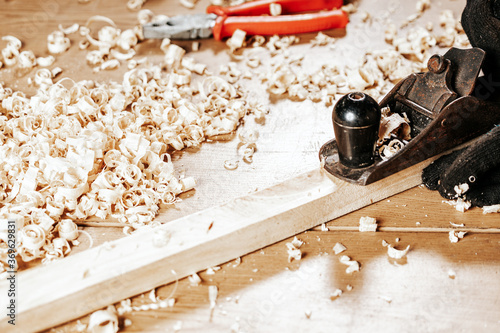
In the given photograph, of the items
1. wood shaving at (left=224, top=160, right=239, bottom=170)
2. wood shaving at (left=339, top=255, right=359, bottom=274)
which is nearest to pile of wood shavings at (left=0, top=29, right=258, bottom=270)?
wood shaving at (left=224, top=160, right=239, bottom=170)

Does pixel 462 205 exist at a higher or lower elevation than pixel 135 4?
lower

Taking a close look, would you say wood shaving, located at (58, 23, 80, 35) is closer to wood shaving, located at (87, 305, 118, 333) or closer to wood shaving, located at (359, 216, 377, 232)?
wood shaving, located at (87, 305, 118, 333)

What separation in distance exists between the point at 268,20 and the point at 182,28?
0.32 meters

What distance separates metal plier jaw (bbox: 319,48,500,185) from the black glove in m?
0.05

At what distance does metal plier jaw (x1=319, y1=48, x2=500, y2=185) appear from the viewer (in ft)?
3.58

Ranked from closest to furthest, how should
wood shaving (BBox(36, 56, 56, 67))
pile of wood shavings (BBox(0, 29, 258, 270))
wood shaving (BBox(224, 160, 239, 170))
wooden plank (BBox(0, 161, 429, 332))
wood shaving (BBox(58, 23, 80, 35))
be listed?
wooden plank (BBox(0, 161, 429, 332))
pile of wood shavings (BBox(0, 29, 258, 270))
wood shaving (BBox(224, 160, 239, 170))
wood shaving (BBox(36, 56, 56, 67))
wood shaving (BBox(58, 23, 80, 35))

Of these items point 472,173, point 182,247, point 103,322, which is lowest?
point 103,322

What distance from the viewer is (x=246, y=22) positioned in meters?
1.74

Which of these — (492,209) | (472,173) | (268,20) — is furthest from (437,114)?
(268,20)

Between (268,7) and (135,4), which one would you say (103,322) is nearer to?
(268,7)

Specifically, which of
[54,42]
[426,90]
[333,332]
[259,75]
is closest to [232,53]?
[259,75]

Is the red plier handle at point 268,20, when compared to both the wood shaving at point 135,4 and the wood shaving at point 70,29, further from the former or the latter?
the wood shaving at point 70,29

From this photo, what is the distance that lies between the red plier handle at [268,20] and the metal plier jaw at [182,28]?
3cm

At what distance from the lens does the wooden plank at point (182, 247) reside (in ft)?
3.10
